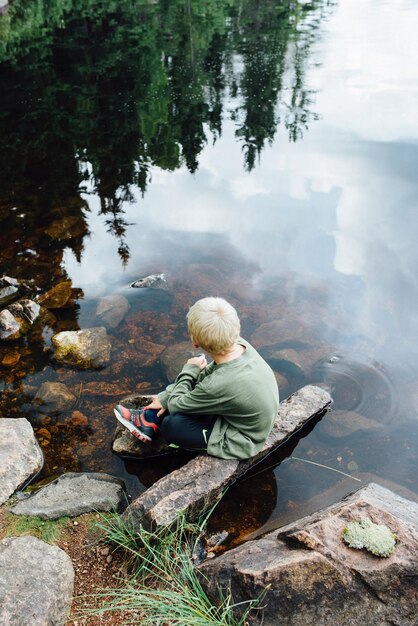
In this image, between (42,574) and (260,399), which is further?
(260,399)

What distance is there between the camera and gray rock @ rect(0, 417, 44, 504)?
424 centimetres

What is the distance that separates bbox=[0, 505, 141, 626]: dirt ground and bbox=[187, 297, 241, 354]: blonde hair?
1758 millimetres

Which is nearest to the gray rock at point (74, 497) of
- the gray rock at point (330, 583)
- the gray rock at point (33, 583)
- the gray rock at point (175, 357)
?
the gray rock at point (33, 583)

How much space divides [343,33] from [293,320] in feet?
82.3

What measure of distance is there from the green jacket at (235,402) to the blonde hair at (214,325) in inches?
9.6

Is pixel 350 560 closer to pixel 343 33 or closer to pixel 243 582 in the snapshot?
pixel 243 582

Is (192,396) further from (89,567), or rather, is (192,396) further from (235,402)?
(89,567)

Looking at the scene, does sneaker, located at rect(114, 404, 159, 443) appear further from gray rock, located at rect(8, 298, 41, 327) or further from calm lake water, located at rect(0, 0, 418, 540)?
gray rock, located at rect(8, 298, 41, 327)

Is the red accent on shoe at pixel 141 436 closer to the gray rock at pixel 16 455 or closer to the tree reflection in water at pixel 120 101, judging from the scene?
the gray rock at pixel 16 455

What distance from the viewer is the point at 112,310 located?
23.6ft

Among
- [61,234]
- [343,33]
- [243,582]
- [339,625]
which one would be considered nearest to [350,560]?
[339,625]

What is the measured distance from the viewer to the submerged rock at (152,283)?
7.76 m

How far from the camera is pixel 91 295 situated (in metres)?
7.61

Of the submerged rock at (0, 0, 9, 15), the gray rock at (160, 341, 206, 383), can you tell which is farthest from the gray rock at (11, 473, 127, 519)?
the submerged rock at (0, 0, 9, 15)
